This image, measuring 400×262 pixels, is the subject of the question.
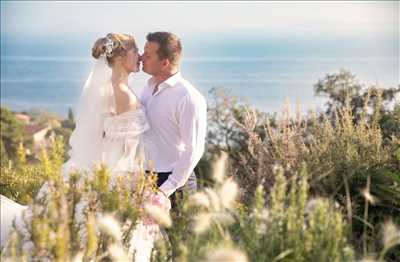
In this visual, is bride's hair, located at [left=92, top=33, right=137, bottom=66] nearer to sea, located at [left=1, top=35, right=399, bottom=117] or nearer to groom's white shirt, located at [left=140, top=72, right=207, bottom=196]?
groom's white shirt, located at [left=140, top=72, right=207, bottom=196]

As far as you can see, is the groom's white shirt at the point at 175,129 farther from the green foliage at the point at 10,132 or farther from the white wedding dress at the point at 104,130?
the green foliage at the point at 10,132

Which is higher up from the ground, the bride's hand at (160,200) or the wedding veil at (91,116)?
the wedding veil at (91,116)

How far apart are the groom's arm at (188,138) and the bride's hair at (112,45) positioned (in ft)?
1.65

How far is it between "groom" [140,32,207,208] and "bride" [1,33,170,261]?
3.7 inches

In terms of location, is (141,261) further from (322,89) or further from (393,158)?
(322,89)

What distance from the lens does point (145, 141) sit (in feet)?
17.0

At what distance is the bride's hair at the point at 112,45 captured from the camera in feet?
16.4

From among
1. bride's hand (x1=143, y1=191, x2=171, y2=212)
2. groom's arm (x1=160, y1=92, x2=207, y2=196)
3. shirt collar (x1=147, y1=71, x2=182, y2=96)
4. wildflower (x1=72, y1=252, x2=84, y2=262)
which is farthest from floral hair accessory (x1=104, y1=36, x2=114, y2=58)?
wildflower (x1=72, y1=252, x2=84, y2=262)

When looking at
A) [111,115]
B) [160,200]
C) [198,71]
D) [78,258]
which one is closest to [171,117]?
[111,115]

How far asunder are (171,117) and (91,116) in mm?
513

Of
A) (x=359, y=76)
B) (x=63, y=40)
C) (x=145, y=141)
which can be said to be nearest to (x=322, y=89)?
(x=359, y=76)

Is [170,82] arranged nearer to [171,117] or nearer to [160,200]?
[171,117]

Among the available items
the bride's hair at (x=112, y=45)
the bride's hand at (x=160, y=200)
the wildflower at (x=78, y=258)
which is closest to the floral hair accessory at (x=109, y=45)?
the bride's hair at (x=112, y=45)

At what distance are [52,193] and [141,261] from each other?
155cm
